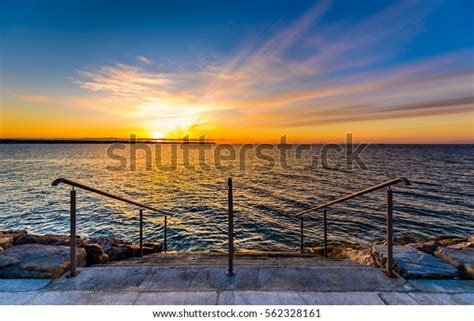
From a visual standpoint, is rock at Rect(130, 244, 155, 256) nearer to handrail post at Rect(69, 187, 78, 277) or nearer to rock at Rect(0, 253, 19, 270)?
rock at Rect(0, 253, 19, 270)

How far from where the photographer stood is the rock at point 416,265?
305cm

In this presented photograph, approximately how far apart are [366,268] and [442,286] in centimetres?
78

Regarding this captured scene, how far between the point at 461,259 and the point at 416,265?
0.63 m

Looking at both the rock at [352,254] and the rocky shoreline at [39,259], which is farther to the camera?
the rock at [352,254]

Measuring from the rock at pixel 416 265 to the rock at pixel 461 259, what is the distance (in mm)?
88

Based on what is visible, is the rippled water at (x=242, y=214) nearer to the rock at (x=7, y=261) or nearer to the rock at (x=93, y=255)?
the rock at (x=93, y=255)

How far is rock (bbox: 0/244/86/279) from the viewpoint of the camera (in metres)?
3.10

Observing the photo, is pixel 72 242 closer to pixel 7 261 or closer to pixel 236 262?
pixel 7 261

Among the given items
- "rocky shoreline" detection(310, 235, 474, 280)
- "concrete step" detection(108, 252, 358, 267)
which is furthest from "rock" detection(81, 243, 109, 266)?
"rocky shoreline" detection(310, 235, 474, 280)

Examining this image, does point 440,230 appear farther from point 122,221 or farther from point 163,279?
point 122,221

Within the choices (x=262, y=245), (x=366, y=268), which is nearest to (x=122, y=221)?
(x=262, y=245)

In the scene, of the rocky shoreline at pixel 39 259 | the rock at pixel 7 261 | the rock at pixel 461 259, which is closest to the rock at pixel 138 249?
the rocky shoreline at pixel 39 259

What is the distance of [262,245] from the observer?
33.8ft

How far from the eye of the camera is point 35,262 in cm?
324
